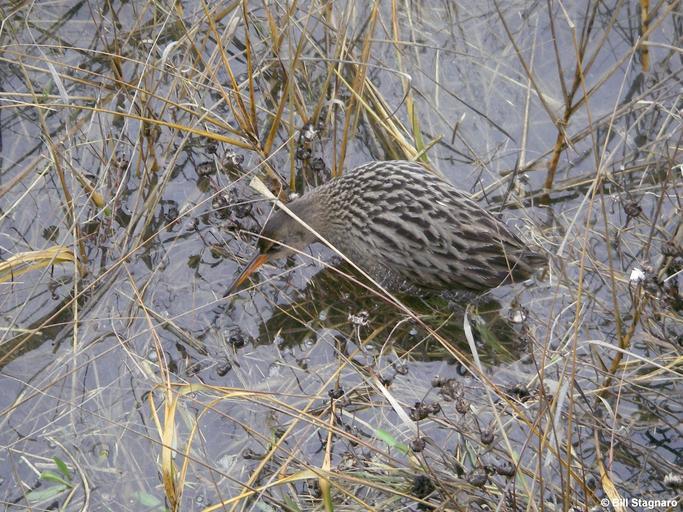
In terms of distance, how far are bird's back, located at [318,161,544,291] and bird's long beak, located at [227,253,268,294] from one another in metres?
0.42

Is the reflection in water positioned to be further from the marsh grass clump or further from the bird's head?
the bird's head

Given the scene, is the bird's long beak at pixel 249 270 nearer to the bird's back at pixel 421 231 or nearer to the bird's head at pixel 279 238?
the bird's head at pixel 279 238

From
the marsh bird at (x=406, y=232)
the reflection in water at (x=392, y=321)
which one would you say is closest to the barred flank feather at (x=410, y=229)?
the marsh bird at (x=406, y=232)

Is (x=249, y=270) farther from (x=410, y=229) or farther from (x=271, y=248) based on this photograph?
(x=410, y=229)

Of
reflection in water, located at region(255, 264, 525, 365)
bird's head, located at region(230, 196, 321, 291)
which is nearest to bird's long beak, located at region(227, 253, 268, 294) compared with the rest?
bird's head, located at region(230, 196, 321, 291)

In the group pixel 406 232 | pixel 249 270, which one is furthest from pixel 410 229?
pixel 249 270

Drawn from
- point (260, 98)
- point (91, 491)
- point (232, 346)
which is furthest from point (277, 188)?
point (91, 491)

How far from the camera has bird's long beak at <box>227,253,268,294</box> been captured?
4.89m

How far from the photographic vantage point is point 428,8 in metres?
5.92

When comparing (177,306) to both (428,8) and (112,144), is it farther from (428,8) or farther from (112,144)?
(428,8)

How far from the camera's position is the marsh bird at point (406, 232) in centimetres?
469

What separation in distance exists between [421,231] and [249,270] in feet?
2.84

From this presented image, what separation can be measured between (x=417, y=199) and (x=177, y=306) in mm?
1267

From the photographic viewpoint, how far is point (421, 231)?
477 centimetres
